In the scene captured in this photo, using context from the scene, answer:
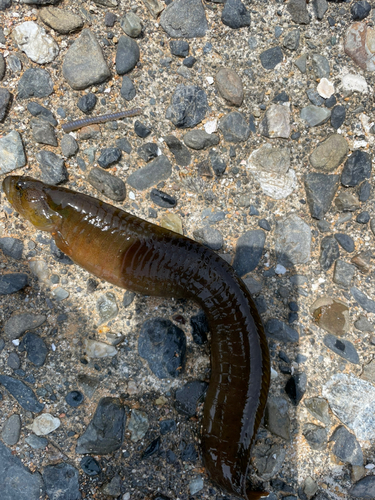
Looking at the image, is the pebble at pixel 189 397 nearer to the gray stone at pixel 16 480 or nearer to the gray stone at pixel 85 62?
the gray stone at pixel 16 480

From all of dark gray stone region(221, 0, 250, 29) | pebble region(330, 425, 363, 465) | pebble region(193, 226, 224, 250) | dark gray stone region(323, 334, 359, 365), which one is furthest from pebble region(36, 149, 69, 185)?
pebble region(330, 425, 363, 465)

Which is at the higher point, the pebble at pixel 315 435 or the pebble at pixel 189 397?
the pebble at pixel 189 397

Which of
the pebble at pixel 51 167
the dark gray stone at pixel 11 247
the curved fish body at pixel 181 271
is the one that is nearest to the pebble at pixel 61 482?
the curved fish body at pixel 181 271

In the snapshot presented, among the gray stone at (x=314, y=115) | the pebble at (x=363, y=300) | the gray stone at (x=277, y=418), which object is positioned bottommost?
the gray stone at (x=277, y=418)

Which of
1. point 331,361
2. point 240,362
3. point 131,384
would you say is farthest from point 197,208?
point 331,361

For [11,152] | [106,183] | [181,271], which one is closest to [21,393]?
[181,271]

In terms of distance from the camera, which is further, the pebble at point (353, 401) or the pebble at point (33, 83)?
the pebble at point (353, 401)
